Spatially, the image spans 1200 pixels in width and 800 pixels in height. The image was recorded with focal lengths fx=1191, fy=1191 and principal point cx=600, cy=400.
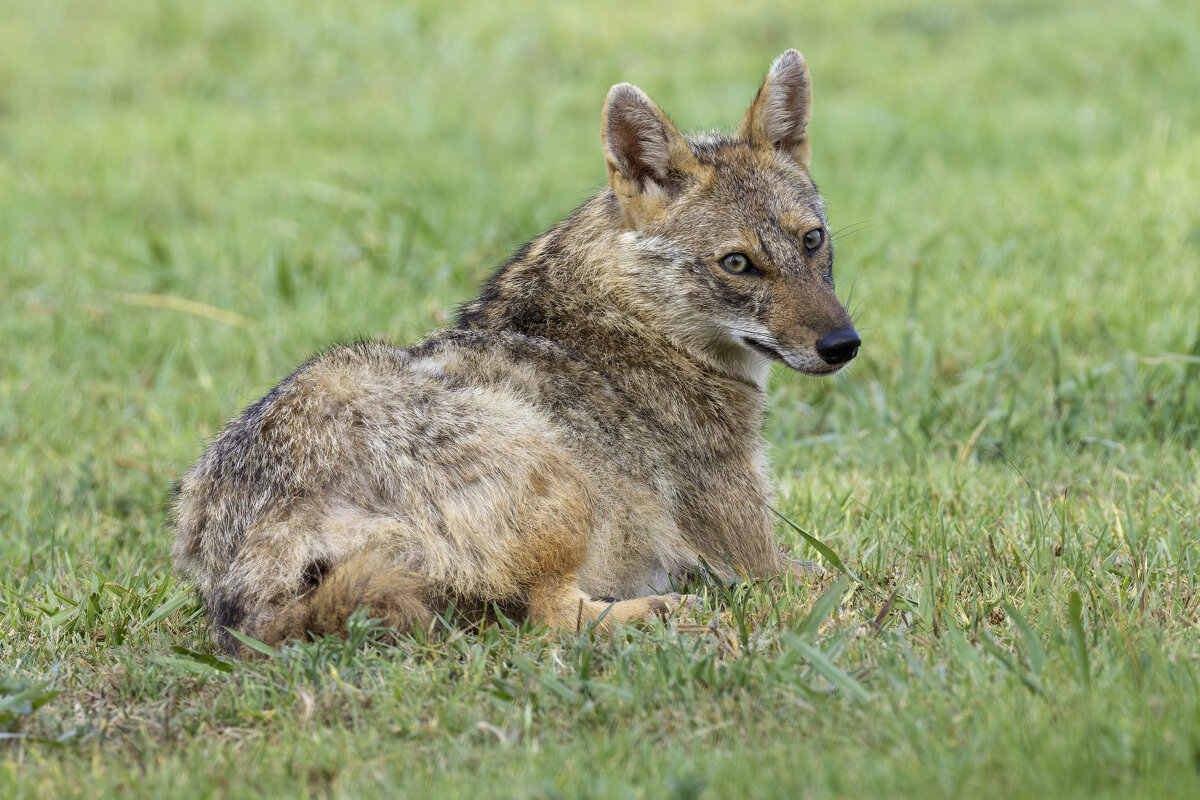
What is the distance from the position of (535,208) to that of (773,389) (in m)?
2.70

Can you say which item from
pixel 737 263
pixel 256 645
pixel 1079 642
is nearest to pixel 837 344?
pixel 737 263

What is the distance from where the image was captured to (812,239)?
4.50m

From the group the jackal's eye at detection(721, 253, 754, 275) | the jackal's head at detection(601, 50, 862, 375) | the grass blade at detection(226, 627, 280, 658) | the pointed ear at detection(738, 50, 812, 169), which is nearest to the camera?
the grass blade at detection(226, 627, 280, 658)

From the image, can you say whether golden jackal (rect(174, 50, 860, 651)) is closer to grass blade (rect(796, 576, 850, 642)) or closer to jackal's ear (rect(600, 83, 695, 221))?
jackal's ear (rect(600, 83, 695, 221))

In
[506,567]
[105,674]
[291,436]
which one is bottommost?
[105,674]

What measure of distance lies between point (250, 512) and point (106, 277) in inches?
201

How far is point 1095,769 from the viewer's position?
8.08 ft

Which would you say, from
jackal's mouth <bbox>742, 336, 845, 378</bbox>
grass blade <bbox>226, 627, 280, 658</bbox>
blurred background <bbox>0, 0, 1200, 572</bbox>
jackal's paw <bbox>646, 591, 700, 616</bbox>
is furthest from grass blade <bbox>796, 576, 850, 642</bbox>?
grass blade <bbox>226, 627, 280, 658</bbox>

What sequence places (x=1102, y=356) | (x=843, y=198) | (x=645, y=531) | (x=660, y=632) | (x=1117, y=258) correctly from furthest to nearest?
(x=843, y=198) < (x=1117, y=258) < (x=1102, y=356) < (x=645, y=531) < (x=660, y=632)

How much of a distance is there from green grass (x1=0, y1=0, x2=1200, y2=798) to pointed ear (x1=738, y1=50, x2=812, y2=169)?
49.9 inches

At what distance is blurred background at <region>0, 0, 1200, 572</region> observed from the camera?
5.54m

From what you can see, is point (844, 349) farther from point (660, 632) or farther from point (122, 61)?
point (122, 61)

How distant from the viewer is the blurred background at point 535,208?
5543 millimetres

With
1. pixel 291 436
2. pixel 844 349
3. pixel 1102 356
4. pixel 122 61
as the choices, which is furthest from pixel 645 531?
pixel 122 61
